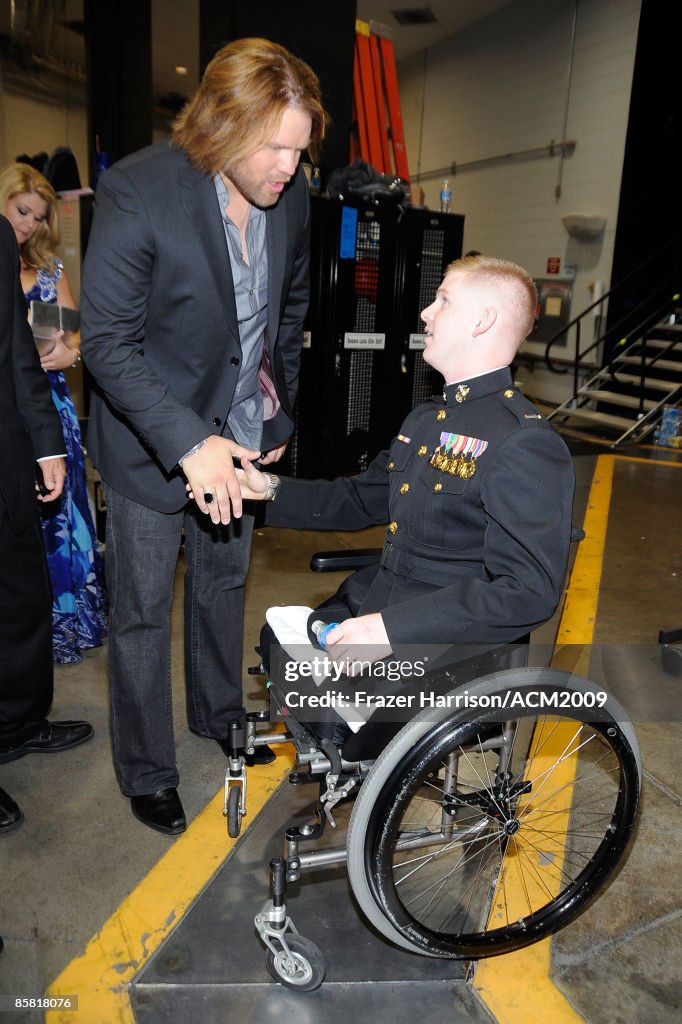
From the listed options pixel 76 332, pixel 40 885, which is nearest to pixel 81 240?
pixel 76 332

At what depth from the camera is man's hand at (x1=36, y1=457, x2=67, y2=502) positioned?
2.08 metres

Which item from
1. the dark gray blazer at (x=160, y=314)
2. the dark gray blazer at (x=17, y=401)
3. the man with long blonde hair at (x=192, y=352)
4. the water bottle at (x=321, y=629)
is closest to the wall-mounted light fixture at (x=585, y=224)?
the man with long blonde hair at (x=192, y=352)

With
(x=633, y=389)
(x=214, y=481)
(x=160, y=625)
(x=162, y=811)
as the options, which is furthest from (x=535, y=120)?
(x=162, y=811)

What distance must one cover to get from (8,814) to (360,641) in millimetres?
1123

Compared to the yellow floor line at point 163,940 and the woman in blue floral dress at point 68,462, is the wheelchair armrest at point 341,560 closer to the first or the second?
the yellow floor line at point 163,940

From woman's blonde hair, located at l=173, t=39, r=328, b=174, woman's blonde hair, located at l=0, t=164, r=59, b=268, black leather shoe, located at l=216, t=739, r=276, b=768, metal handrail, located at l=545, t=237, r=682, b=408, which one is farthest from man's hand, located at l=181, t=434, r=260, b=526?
metal handrail, located at l=545, t=237, r=682, b=408

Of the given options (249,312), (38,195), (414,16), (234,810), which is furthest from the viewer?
(414,16)

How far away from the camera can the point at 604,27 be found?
8.73 meters

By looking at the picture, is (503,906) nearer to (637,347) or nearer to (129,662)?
(129,662)

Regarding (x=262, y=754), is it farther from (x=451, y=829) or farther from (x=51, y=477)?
(x=51, y=477)

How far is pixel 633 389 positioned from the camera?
842 centimetres

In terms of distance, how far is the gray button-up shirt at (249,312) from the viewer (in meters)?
1.70

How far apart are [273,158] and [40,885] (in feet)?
5.22

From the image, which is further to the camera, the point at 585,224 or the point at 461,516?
the point at 585,224
